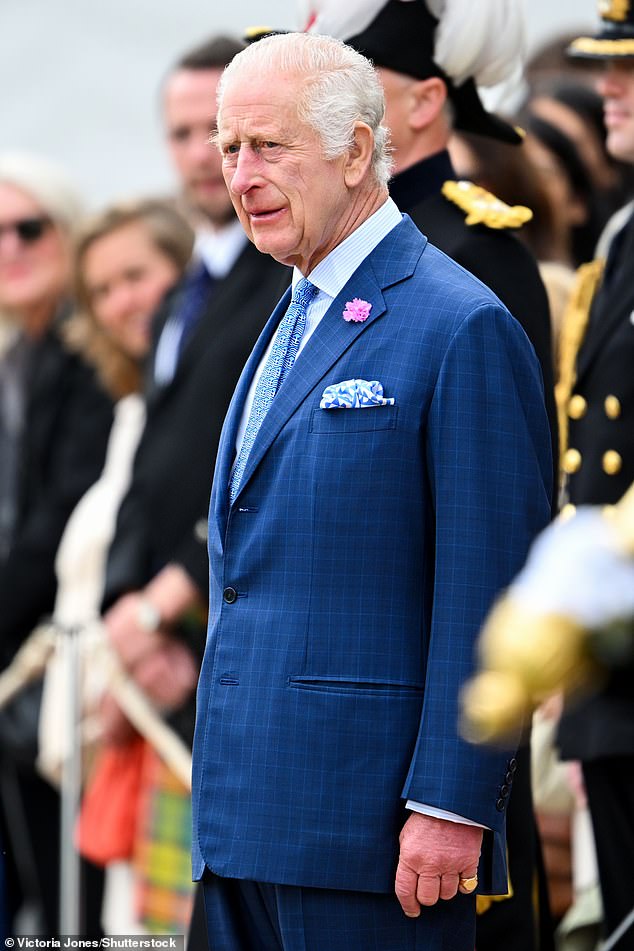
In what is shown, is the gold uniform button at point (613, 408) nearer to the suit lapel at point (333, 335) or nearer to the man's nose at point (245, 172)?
the suit lapel at point (333, 335)

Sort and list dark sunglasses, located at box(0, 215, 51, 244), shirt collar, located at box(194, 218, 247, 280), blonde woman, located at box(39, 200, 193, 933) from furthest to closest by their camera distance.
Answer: dark sunglasses, located at box(0, 215, 51, 244) < blonde woman, located at box(39, 200, 193, 933) < shirt collar, located at box(194, 218, 247, 280)

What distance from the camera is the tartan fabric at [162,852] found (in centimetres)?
516

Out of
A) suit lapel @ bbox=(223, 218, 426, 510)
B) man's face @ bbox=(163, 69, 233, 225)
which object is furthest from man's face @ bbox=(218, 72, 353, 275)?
man's face @ bbox=(163, 69, 233, 225)

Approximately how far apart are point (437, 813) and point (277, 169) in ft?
3.66

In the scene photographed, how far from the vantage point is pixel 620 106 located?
440 cm

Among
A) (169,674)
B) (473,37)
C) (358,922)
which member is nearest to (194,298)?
(169,674)

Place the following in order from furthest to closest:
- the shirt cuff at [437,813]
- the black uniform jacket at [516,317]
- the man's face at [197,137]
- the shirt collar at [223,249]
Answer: the man's face at [197,137], the shirt collar at [223,249], the black uniform jacket at [516,317], the shirt cuff at [437,813]

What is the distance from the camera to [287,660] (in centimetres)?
308

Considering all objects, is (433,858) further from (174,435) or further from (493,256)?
(174,435)

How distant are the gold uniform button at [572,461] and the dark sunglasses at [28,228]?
3.11 m

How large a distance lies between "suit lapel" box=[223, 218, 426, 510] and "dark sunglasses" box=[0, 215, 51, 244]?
376cm

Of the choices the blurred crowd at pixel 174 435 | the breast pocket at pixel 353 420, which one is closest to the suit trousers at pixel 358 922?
the blurred crowd at pixel 174 435

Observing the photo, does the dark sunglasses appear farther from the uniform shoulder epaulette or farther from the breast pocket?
the breast pocket

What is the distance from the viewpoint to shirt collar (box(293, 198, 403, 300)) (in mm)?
3234
